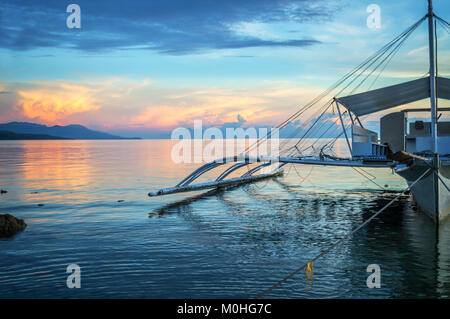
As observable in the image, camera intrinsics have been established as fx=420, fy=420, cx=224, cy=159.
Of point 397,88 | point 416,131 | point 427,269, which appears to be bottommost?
point 427,269

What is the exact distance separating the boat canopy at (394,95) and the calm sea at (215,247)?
5.63m

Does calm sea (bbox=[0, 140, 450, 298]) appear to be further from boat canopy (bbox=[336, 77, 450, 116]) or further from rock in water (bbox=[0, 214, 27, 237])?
boat canopy (bbox=[336, 77, 450, 116])

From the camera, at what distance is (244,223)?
1788 cm

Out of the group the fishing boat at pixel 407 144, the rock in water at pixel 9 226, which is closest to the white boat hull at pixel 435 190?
the fishing boat at pixel 407 144

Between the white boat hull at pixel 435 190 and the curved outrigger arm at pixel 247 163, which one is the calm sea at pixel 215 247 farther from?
the curved outrigger arm at pixel 247 163

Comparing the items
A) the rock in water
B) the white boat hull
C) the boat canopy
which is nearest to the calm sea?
the rock in water

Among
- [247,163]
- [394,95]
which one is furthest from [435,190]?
[247,163]

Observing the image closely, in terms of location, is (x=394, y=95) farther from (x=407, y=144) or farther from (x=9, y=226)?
(x=9, y=226)

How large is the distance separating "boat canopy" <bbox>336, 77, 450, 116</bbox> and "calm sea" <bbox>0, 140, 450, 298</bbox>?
5.63m
